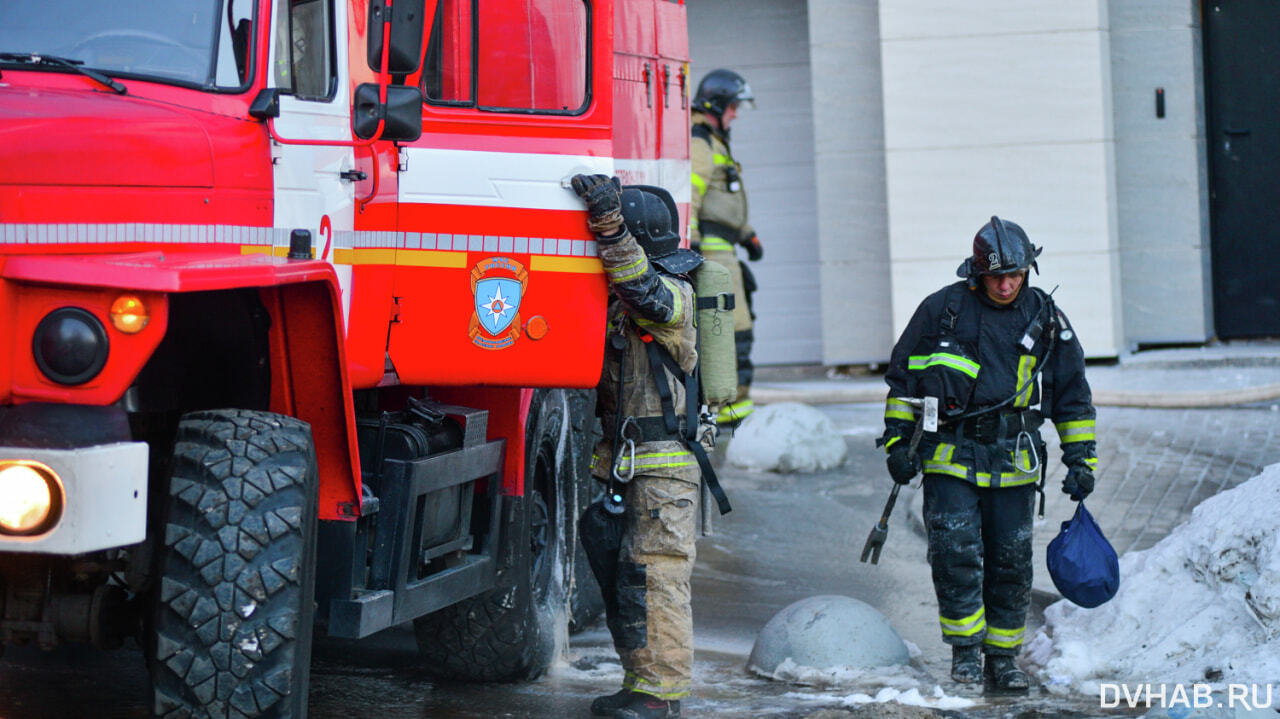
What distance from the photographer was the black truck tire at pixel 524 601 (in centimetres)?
616

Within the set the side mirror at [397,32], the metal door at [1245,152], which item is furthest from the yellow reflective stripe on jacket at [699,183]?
the side mirror at [397,32]

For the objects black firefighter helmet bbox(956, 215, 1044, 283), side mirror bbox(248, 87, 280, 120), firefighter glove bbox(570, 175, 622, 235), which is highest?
side mirror bbox(248, 87, 280, 120)

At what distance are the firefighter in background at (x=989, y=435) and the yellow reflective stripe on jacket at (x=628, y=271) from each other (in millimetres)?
1372

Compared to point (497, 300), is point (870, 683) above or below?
below

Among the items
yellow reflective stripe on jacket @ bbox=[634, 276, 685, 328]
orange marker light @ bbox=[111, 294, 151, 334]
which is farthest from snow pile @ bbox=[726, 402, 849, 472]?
Result: orange marker light @ bbox=[111, 294, 151, 334]

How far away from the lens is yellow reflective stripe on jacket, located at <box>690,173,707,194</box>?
1095 centimetres

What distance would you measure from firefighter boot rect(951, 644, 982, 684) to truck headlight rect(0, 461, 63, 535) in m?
3.74

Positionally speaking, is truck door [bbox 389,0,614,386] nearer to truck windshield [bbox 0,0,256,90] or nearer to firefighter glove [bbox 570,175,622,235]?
firefighter glove [bbox 570,175,622,235]

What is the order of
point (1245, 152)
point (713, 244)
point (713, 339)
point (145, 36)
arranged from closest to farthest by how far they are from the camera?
1. point (145, 36)
2. point (713, 339)
3. point (713, 244)
4. point (1245, 152)

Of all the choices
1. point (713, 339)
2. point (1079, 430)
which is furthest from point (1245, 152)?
point (713, 339)

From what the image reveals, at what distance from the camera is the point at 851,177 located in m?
14.1

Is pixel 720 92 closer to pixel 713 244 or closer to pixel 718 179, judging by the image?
pixel 718 179

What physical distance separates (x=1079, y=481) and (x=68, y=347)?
3.96 meters

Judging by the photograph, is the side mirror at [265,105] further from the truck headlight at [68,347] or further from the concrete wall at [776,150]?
the concrete wall at [776,150]
